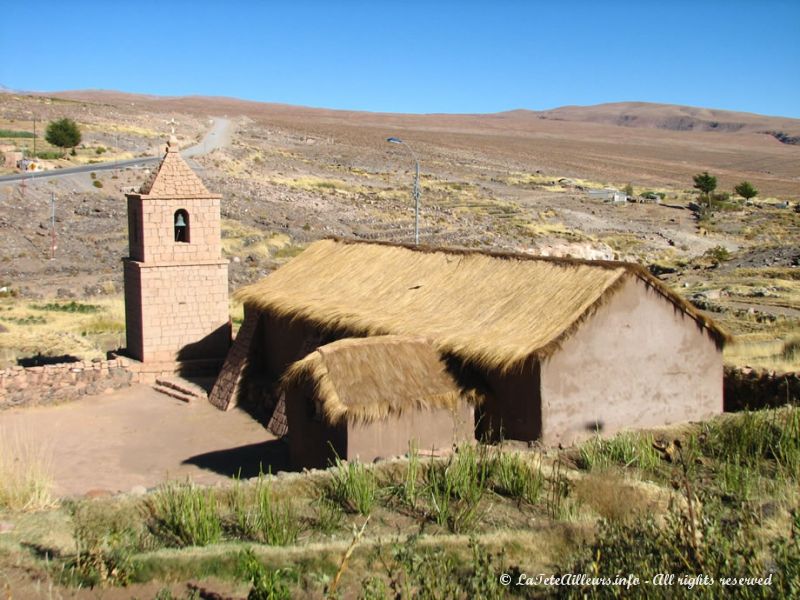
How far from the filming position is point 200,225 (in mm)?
22359

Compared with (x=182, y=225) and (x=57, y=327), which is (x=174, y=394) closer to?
(x=182, y=225)

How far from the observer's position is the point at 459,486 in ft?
31.3

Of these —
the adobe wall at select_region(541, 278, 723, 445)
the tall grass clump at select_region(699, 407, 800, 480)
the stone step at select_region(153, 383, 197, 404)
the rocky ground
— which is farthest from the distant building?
the tall grass clump at select_region(699, 407, 800, 480)

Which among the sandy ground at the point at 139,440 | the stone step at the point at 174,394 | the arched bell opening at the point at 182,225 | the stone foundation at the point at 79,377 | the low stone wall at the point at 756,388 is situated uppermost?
the arched bell opening at the point at 182,225

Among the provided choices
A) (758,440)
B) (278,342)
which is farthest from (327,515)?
(278,342)

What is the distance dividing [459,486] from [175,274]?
45.8ft

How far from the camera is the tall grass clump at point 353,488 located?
9316 mm

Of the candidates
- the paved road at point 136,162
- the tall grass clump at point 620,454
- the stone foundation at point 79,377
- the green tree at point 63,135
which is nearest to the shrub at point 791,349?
the tall grass clump at point 620,454

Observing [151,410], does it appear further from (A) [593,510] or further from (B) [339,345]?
(A) [593,510]

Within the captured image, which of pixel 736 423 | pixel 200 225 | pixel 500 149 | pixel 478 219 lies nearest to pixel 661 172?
pixel 500 149

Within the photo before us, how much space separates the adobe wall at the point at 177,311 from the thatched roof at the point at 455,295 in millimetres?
792

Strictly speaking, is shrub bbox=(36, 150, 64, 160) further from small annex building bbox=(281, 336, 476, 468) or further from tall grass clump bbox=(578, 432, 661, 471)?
tall grass clump bbox=(578, 432, 661, 471)

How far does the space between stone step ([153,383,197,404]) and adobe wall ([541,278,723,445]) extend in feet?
31.1

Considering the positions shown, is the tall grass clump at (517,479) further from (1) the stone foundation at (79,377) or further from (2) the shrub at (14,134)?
(2) the shrub at (14,134)
